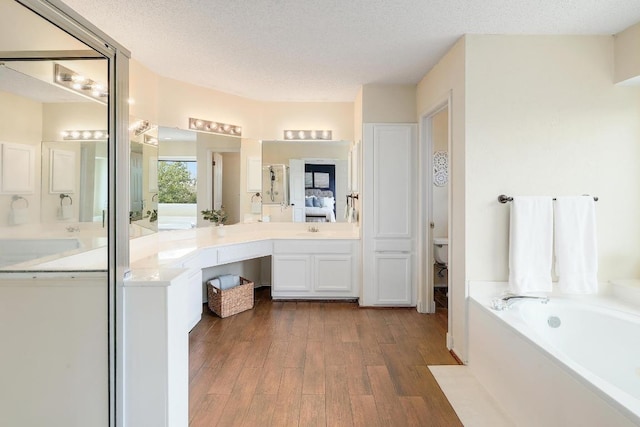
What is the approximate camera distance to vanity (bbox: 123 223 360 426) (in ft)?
5.06

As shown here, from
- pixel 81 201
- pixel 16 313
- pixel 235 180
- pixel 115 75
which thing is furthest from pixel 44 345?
pixel 235 180

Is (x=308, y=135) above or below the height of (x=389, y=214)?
above

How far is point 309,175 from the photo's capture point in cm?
466

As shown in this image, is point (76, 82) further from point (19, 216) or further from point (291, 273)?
point (291, 273)

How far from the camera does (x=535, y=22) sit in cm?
246

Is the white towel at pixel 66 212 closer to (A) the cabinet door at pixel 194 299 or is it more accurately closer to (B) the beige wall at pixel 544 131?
(A) the cabinet door at pixel 194 299

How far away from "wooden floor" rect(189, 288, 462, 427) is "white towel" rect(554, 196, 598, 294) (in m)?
1.04

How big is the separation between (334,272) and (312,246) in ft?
1.29

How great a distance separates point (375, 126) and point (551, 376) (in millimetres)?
2901

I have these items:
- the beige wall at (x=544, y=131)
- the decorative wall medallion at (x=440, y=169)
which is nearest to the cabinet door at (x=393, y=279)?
the beige wall at (x=544, y=131)

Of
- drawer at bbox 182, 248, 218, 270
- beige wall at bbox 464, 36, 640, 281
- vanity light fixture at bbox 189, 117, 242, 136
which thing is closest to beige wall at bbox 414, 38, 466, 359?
beige wall at bbox 464, 36, 640, 281

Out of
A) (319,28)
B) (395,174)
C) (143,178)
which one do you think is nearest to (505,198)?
(395,174)

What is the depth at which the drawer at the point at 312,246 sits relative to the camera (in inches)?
165

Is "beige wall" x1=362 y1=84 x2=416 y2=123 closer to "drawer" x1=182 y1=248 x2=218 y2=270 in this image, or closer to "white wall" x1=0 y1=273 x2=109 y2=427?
"drawer" x1=182 y1=248 x2=218 y2=270
